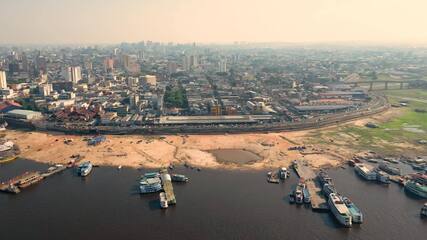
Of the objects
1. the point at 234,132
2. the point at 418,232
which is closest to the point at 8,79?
the point at 234,132

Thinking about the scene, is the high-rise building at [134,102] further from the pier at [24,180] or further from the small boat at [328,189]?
the small boat at [328,189]

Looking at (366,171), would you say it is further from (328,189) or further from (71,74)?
(71,74)

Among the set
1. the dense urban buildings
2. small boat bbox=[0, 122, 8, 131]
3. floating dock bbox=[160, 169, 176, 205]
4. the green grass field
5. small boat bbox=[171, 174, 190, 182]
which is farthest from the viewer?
the dense urban buildings

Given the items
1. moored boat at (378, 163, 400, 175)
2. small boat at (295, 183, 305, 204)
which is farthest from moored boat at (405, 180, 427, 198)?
small boat at (295, 183, 305, 204)

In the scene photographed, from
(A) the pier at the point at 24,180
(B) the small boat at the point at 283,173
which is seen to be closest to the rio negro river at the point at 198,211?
(A) the pier at the point at 24,180

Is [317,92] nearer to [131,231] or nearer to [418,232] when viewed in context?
[418,232]

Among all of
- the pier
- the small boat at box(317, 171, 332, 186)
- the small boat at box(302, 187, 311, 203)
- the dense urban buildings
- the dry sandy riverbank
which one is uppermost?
the dense urban buildings

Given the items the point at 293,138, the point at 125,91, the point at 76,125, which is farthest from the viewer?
the point at 125,91

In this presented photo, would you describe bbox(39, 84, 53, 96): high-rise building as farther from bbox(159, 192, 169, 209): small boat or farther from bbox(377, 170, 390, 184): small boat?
bbox(377, 170, 390, 184): small boat
